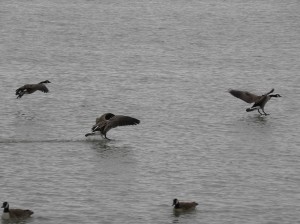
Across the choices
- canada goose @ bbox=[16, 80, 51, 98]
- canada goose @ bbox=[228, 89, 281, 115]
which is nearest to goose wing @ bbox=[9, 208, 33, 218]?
canada goose @ bbox=[16, 80, 51, 98]

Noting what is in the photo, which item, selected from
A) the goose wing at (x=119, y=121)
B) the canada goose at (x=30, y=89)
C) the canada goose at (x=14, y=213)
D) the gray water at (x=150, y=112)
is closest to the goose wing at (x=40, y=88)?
the canada goose at (x=30, y=89)

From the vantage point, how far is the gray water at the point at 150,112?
14.0m

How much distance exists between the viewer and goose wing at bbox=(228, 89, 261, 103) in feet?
65.6

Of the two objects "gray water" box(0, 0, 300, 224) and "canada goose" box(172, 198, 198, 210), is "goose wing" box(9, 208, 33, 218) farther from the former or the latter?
"canada goose" box(172, 198, 198, 210)

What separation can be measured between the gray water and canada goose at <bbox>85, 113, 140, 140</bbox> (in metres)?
0.29

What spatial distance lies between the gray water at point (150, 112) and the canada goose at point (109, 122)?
294mm

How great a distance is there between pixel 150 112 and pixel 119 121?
2.38m

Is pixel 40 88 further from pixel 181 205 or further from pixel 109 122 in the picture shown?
pixel 181 205

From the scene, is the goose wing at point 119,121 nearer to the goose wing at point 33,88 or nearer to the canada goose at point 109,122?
the canada goose at point 109,122

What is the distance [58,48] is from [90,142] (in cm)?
933

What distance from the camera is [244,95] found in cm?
2019

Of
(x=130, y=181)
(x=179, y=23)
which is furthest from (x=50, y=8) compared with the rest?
(x=130, y=181)

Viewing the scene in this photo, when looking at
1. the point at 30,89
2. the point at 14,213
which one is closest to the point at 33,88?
the point at 30,89

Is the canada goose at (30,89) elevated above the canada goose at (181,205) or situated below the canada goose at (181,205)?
above
